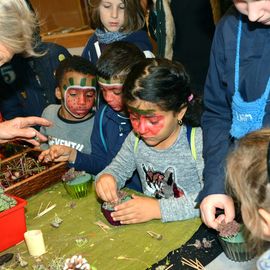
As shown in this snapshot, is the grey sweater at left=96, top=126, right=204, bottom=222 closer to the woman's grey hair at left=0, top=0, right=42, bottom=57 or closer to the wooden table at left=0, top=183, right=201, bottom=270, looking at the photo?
the wooden table at left=0, top=183, right=201, bottom=270

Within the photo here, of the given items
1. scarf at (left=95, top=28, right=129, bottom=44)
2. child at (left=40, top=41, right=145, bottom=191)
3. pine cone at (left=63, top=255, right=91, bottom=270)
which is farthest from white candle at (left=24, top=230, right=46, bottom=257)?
scarf at (left=95, top=28, right=129, bottom=44)

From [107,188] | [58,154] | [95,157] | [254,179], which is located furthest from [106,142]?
[254,179]

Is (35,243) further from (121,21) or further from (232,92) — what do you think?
(121,21)

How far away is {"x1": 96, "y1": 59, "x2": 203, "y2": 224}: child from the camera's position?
1577mm

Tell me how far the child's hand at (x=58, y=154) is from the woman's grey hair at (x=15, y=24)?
1.35ft

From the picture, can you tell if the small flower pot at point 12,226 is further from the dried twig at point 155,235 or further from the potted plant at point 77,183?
the dried twig at point 155,235

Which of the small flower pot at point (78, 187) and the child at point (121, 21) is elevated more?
the child at point (121, 21)

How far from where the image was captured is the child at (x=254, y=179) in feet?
3.23

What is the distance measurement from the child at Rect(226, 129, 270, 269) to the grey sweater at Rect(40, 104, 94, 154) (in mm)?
1185

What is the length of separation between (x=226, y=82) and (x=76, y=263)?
64cm

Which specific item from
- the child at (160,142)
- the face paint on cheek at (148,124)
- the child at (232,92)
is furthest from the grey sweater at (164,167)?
the child at (232,92)

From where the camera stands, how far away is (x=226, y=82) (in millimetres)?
1356

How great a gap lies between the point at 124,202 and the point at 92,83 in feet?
2.62

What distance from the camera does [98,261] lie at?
1327mm
